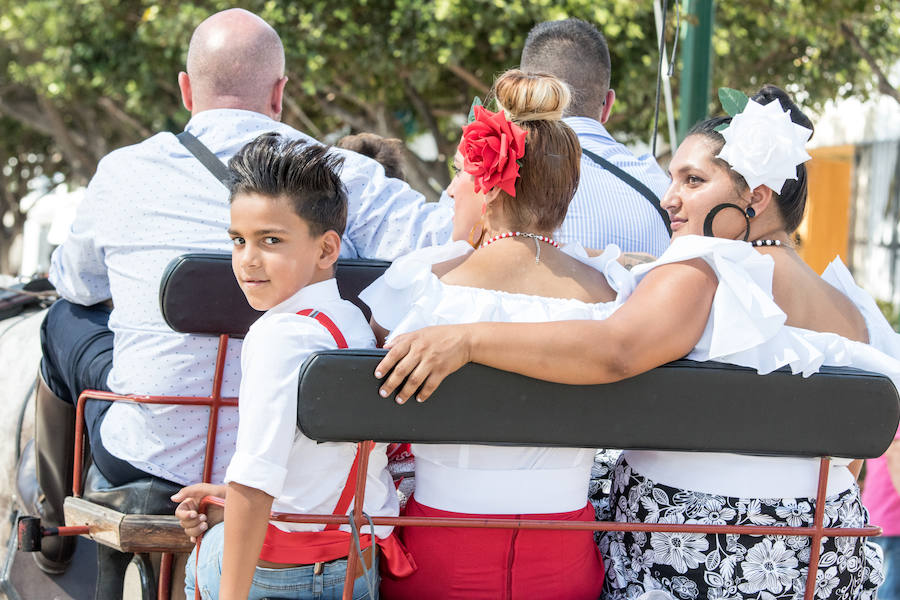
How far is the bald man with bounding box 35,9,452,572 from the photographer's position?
292cm

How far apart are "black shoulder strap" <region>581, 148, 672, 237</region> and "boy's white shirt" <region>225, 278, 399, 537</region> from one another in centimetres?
159

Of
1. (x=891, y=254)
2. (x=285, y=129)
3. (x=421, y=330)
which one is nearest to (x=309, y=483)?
(x=421, y=330)

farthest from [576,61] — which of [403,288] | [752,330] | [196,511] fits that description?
[196,511]

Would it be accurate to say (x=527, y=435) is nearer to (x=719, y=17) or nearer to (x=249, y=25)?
(x=249, y=25)

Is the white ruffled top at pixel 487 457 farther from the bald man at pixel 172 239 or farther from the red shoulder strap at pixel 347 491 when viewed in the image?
the bald man at pixel 172 239

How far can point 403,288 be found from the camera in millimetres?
2230

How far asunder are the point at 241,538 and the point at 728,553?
1021 millimetres

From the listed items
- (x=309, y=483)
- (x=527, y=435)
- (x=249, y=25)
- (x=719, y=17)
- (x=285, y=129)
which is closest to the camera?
(x=527, y=435)

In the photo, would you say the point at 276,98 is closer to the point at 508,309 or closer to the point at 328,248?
the point at 328,248

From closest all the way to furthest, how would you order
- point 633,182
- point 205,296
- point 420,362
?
1. point 420,362
2. point 205,296
3. point 633,182

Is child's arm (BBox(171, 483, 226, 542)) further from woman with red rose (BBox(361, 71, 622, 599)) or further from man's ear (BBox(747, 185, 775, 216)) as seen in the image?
man's ear (BBox(747, 185, 775, 216))

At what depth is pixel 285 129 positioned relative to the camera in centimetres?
326

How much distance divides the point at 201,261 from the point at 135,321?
23.3 inches

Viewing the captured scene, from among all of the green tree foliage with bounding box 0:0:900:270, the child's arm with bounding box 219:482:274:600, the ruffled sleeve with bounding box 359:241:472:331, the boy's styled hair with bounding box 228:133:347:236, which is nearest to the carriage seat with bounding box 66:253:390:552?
the boy's styled hair with bounding box 228:133:347:236
